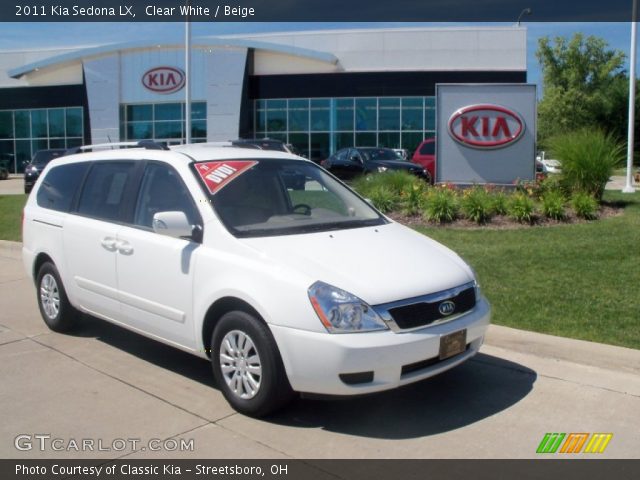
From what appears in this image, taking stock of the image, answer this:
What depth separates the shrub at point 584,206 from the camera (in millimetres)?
11867

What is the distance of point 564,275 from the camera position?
828 centimetres

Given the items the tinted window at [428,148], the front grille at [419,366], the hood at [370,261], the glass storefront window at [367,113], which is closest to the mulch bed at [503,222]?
the hood at [370,261]

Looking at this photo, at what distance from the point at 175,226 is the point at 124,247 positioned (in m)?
0.88

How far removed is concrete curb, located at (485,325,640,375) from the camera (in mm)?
5660

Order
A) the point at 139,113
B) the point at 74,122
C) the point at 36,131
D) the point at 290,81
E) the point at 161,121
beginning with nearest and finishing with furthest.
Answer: the point at 290,81
the point at 161,121
the point at 139,113
the point at 74,122
the point at 36,131

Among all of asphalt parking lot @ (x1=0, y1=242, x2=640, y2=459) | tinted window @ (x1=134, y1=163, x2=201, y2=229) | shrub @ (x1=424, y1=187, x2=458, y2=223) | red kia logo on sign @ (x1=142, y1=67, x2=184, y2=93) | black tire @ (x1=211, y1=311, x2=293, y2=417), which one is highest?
red kia logo on sign @ (x1=142, y1=67, x2=184, y2=93)

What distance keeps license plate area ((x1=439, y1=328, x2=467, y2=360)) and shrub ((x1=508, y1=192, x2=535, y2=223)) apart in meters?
7.20

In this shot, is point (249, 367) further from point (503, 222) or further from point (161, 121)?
point (161, 121)

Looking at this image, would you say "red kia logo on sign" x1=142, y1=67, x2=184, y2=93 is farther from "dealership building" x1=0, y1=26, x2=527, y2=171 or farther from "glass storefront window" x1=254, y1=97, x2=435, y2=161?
"glass storefront window" x1=254, y1=97, x2=435, y2=161

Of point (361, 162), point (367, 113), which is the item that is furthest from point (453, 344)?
point (367, 113)

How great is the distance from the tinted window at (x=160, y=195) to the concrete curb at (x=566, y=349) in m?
2.99

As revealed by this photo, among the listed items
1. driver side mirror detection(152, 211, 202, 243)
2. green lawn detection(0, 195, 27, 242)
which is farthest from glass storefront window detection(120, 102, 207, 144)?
driver side mirror detection(152, 211, 202, 243)

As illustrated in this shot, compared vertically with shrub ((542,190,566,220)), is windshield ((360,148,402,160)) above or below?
above

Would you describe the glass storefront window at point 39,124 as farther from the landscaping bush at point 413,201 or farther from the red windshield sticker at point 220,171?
the red windshield sticker at point 220,171
